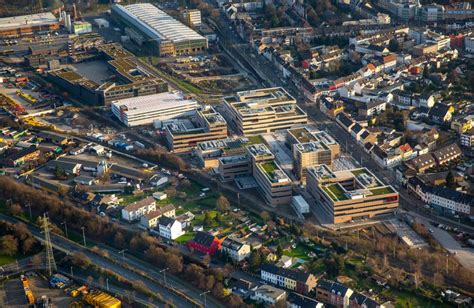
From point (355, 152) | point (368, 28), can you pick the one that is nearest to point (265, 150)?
point (355, 152)

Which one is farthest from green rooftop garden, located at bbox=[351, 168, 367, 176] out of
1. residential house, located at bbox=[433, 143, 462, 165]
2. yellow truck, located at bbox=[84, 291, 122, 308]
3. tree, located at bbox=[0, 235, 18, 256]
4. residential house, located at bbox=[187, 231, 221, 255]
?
tree, located at bbox=[0, 235, 18, 256]

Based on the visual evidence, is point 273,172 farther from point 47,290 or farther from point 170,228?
point 47,290

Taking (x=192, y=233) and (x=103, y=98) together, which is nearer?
(x=192, y=233)

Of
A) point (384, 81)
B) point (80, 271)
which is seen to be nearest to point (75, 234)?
point (80, 271)

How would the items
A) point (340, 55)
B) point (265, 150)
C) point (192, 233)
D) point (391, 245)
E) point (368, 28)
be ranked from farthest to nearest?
1. point (368, 28)
2. point (340, 55)
3. point (265, 150)
4. point (192, 233)
5. point (391, 245)

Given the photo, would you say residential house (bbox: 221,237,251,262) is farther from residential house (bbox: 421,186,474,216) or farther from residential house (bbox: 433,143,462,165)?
residential house (bbox: 433,143,462,165)

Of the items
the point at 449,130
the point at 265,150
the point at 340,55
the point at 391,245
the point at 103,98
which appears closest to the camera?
the point at 391,245

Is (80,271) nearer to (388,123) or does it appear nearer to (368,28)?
(388,123)
